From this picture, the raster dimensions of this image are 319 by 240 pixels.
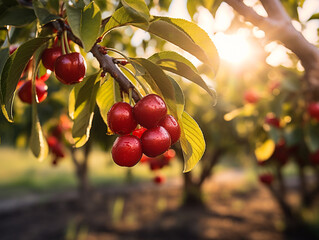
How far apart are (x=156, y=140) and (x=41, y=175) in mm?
11468

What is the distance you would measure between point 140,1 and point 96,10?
3.6 inches

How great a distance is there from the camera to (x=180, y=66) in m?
0.72

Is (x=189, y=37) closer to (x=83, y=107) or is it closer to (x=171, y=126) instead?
(x=171, y=126)

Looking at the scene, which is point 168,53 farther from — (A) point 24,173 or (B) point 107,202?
(A) point 24,173

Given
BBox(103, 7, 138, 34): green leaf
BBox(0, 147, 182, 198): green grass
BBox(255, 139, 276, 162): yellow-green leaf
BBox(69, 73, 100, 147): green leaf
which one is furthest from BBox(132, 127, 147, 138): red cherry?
BBox(0, 147, 182, 198): green grass

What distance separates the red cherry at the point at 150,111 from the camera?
65 cm

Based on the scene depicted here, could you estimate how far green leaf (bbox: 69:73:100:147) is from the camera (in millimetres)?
838

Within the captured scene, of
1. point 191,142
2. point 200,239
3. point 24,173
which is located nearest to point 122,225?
point 200,239

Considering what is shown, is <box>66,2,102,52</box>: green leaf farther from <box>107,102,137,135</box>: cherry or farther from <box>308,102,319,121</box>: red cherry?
<box>308,102,319,121</box>: red cherry

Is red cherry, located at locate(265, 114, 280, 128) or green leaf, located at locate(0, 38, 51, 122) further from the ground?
green leaf, located at locate(0, 38, 51, 122)

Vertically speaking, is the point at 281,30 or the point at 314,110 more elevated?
the point at 281,30

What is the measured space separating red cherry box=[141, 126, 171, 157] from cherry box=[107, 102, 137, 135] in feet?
0.16

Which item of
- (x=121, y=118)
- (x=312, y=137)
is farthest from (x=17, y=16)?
(x=312, y=137)

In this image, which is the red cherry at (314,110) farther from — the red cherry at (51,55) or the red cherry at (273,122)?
the red cherry at (51,55)
